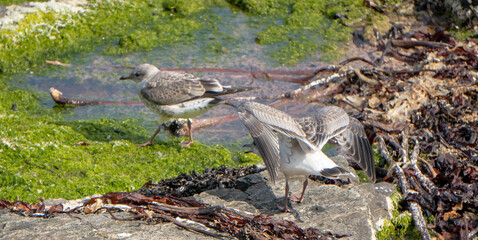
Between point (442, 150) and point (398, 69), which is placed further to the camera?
point (398, 69)

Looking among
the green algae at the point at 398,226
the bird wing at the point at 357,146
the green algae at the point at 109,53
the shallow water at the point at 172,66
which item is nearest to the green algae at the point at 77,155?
the green algae at the point at 109,53

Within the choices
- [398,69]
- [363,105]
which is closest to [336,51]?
[398,69]

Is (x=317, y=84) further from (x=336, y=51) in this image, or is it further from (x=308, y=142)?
(x=308, y=142)

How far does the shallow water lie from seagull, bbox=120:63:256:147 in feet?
1.34

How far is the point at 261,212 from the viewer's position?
4746 mm

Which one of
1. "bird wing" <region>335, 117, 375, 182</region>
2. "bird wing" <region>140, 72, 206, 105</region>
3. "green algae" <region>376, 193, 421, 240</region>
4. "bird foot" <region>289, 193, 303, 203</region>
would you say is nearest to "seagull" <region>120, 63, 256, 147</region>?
"bird wing" <region>140, 72, 206, 105</region>

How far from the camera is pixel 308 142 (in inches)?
189

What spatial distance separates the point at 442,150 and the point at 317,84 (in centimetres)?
240

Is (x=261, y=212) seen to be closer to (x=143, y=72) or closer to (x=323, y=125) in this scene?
(x=323, y=125)

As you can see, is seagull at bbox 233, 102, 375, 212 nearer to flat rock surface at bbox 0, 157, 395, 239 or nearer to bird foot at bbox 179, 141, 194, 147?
flat rock surface at bbox 0, 157, 395, 239

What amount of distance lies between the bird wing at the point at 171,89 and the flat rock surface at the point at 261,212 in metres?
2.07

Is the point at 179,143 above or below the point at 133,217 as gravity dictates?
below

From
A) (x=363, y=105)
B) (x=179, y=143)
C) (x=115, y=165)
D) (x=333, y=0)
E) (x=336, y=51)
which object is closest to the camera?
(x=115, y=165)

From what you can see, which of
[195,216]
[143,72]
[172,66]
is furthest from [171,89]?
[195,216]
